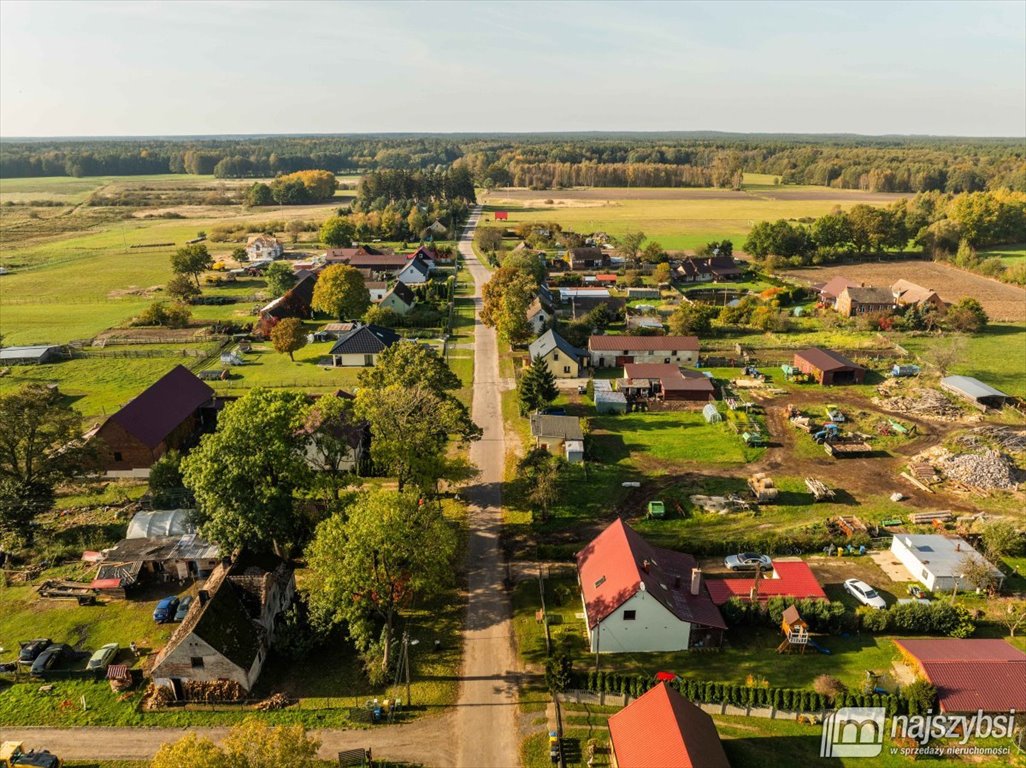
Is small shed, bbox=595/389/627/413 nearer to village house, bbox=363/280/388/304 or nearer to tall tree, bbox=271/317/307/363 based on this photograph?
tall tree, bbox=271/317/307/363

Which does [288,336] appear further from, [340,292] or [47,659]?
[47,659]

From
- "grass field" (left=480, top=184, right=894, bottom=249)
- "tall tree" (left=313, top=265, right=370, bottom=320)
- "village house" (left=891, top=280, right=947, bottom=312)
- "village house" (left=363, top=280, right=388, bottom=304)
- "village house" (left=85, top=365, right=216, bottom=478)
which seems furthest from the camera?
"grass field" (left=480, top=184, right=894, bottom=249)

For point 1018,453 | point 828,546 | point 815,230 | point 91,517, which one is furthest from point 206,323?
point 815,230

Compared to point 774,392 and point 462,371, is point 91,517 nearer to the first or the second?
point 462,371

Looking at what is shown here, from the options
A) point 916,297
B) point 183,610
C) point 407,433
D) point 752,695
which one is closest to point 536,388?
point 407,433

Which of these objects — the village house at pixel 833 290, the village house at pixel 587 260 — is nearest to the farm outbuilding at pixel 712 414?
the village house at pixel 833 290

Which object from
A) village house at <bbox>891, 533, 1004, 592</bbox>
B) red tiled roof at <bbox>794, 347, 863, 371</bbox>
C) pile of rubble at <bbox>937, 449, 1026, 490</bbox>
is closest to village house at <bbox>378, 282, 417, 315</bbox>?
red tiled roof at <bbox>794, 347, 863, 371</bbox>

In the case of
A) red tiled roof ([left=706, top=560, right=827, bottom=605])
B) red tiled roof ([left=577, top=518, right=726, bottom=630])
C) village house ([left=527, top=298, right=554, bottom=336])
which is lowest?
red tiled roof ([left=706, top=560, right=827, bottom=605])

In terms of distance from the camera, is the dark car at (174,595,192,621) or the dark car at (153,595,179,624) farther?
the dark car at (174,595,192,621)
